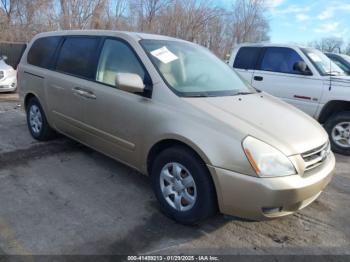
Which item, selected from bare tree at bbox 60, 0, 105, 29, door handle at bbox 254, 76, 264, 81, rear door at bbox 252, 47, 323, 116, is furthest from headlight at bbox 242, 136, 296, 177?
bare tree at bbox 60, 0, 105, 29

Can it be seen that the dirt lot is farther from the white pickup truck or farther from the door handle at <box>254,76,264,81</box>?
the door handle at <box>254,76,264,81</box>

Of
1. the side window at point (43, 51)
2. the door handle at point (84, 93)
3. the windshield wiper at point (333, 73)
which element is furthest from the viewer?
the windshield wiper at point (333, 73)

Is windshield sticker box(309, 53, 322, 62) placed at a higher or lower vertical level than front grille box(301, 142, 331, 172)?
higher

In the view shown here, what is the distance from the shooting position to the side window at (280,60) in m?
6.25

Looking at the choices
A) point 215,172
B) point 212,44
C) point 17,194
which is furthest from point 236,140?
point 212,44

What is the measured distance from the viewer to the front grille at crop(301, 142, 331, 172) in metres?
2.76

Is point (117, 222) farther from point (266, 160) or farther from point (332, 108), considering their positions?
point (332, 108)

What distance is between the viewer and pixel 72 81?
4109mm

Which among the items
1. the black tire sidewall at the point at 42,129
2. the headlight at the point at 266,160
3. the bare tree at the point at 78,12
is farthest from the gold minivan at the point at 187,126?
the bare tree at the point at 78,12

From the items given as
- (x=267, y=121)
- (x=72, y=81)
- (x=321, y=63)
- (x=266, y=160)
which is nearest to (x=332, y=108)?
(x=321, y=63)

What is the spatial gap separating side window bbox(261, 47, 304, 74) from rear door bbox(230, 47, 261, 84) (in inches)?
9.0

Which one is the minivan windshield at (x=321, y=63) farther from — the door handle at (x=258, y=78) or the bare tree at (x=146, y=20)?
the bare tree at (x=146, y=20)

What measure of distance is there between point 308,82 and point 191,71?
3.38 metres

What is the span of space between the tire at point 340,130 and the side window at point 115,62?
4045 millimetres
